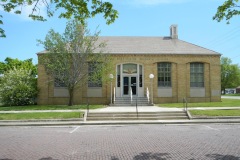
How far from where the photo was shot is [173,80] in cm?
2864

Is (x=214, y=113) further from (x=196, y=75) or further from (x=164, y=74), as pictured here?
(x=196, y=75)

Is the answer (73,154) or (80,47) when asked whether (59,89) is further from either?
(73,154)

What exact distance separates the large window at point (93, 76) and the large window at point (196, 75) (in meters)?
9.80

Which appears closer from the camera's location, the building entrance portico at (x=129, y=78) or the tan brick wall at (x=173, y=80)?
the tan brick wall at (x=173, y=80)

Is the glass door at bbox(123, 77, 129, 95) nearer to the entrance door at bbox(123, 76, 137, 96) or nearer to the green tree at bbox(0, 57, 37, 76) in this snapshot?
the entrance door at bbox(123, 76, 137, 96)

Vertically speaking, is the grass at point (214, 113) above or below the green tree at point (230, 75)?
below

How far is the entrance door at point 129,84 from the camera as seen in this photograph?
93.4ft

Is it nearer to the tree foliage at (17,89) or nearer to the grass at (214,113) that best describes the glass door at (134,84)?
the tree foliage at (17,89)

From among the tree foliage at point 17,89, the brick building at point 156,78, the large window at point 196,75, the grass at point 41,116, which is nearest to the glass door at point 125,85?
the brick building at point 156,78

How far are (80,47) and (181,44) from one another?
12135 mm

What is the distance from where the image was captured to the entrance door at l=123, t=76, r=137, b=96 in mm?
28453

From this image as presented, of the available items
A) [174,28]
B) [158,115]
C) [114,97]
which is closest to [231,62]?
[174,28]

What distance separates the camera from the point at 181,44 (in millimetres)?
30969

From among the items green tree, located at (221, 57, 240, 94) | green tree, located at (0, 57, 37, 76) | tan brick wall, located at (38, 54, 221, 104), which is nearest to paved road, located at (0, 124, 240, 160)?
tan brick wall, located at (38, 54, 221, 104)
